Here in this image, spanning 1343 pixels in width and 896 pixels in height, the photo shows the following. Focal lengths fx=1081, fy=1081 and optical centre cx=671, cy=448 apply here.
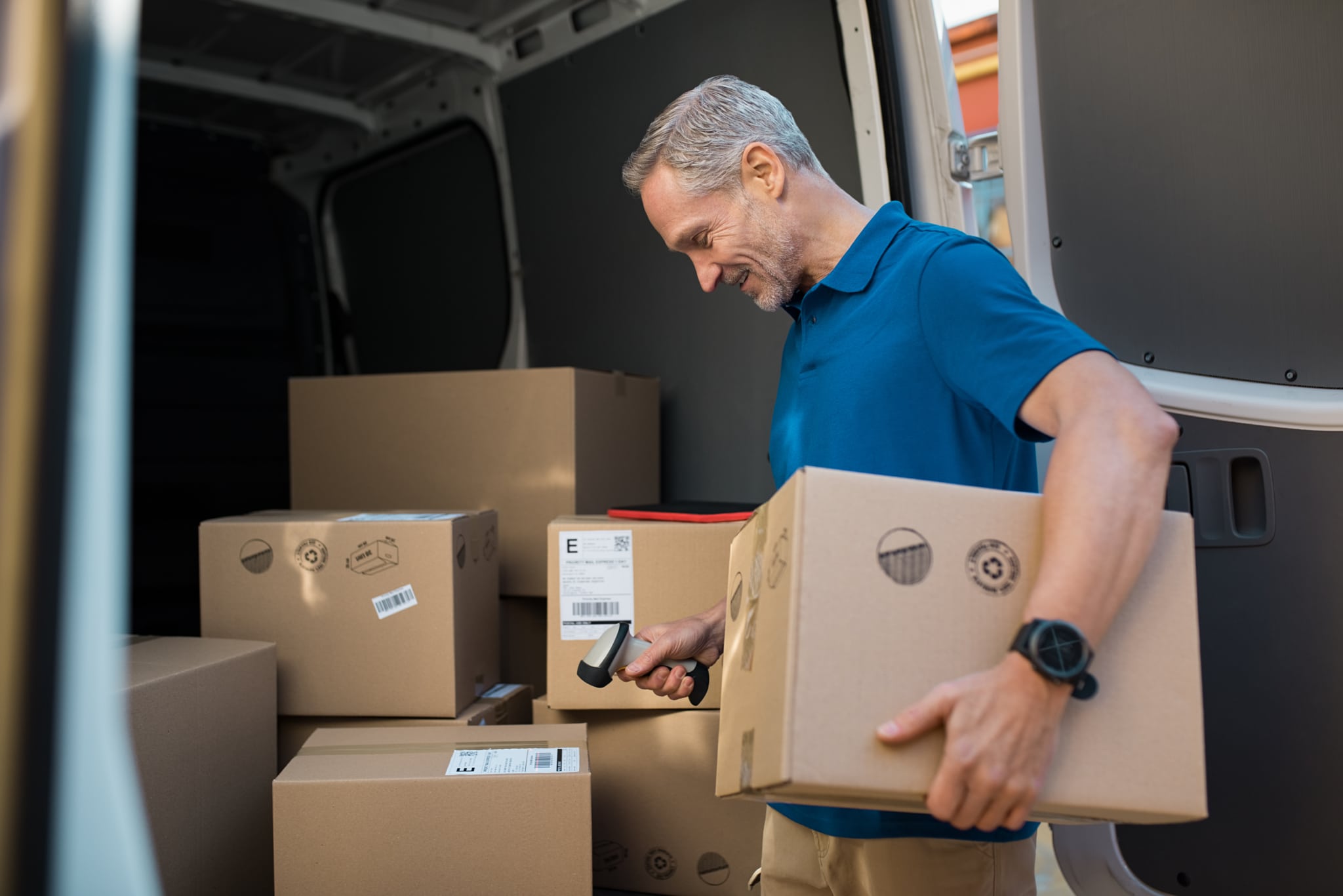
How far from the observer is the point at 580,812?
1.43 metres

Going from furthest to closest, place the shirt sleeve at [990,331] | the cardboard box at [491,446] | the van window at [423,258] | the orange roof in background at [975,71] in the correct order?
1. the van window at [423,258]
2. the cardboard box at [491,446]
3. the orange roof in background at [975,71]
4. the shirt sleeve at [990,331]

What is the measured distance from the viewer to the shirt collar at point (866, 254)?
1.18 metres

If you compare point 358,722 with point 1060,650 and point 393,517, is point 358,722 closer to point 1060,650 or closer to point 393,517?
point 393,517

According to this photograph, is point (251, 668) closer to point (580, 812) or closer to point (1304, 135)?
point (580, 812)

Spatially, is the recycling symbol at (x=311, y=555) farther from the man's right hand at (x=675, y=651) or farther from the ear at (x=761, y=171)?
the ear at (x=761, y=171)

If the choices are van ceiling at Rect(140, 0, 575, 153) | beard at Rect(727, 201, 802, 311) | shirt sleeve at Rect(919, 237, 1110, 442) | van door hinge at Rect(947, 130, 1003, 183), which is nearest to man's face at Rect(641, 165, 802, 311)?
beard at Rect(727, 201, 802, 311)

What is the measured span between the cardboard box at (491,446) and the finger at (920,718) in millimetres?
1526

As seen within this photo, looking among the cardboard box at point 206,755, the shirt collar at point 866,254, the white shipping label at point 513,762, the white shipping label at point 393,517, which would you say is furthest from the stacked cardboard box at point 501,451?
the shirt collar at point 866,254

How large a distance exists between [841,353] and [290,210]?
289cm

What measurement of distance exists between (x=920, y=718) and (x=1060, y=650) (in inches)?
4.4

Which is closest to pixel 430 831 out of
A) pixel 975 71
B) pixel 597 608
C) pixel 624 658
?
pixel 624 658

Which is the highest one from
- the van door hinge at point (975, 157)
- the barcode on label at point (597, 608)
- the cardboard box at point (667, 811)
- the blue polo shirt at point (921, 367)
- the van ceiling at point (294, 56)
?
the van ceiling at point (294, 56)

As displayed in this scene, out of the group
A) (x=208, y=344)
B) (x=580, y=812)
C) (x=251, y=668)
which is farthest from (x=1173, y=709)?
(x=208, y=344)

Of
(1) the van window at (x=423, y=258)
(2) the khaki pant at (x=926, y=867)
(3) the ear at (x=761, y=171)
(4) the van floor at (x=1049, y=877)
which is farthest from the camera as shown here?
(1) the van window at (x=423, y=258)
